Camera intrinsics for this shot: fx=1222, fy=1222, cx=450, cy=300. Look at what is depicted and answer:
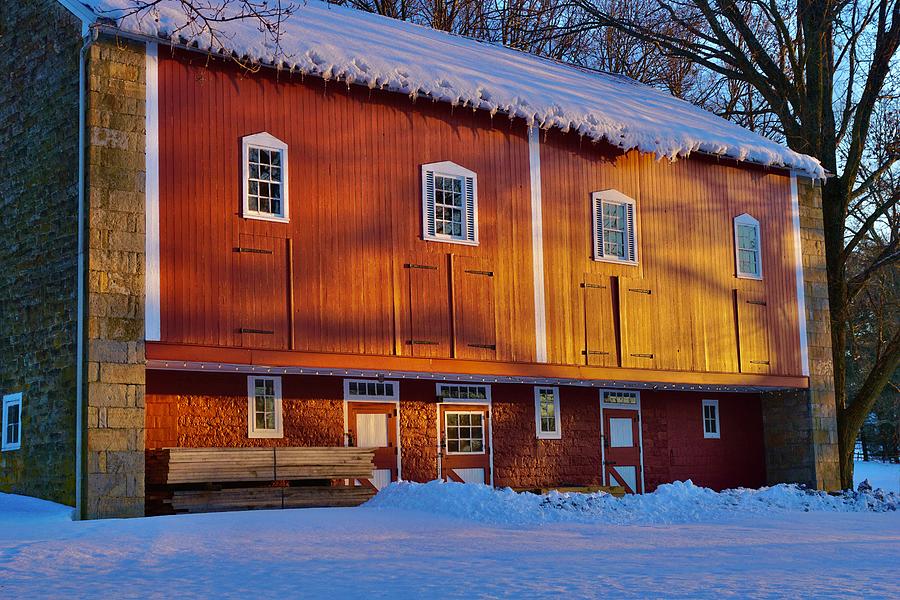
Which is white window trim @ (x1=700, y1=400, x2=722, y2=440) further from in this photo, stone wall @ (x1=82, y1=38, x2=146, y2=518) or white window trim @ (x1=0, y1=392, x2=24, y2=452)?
white window trim @ (x1=0, y1=392, x2=24, y2=452)

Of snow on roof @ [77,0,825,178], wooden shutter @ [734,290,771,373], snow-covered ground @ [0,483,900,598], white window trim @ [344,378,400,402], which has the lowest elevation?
snow-covered ground @ [0,483,900,598]

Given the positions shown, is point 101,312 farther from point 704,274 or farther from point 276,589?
point 704,274

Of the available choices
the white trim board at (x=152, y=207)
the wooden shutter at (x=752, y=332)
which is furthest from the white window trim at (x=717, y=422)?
the white trim board at (x=152, y=207)

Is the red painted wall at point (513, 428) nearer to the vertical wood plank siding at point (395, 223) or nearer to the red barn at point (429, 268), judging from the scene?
the red barn at point (429, 268)

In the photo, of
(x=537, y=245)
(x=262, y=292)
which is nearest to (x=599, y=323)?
(x=537, y=245)

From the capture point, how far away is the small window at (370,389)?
19.7m

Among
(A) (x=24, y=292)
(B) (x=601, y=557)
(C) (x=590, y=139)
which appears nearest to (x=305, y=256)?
(A) (x=24, y=292)

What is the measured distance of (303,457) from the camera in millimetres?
17969

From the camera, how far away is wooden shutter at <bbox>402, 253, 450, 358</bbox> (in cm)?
1928

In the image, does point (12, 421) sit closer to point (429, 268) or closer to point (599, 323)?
point (429, 268)

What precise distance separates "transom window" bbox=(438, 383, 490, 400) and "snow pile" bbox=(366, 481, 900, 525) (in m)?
2.93

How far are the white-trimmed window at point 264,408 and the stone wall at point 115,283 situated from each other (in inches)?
95.3

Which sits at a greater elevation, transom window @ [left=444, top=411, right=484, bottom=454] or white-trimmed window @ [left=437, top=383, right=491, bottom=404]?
white-trimmed window @ [left=437, top=383, right=491, bottom=404]

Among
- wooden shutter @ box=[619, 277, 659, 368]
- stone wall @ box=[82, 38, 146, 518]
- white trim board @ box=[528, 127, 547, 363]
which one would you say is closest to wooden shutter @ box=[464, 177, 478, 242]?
white trim board @ box=[528, 127, 547, 363]
